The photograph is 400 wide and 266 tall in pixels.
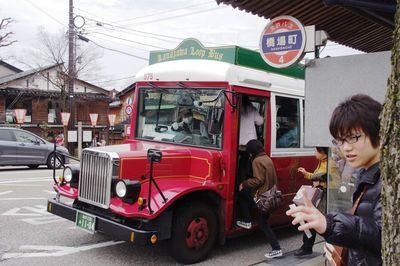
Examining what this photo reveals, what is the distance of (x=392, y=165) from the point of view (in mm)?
1359

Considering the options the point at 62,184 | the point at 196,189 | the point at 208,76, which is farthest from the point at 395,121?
the point at 62,184

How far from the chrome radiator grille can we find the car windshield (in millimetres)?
1041

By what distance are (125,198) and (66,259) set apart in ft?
3.88

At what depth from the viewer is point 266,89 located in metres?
5.82

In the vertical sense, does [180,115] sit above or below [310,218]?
above

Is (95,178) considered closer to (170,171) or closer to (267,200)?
(170,171)

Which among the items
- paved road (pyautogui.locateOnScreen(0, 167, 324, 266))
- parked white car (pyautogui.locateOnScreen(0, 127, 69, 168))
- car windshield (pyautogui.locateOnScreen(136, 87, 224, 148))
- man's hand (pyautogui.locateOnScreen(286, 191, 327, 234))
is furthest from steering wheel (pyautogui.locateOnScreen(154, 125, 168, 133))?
parked white car (pyautogui.locateOnScreen(0, 127, 69, 168))

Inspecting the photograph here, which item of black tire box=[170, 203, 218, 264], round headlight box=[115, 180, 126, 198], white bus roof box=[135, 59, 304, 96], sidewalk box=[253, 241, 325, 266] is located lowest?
sidewalk box=[253, 241, 325, 266]

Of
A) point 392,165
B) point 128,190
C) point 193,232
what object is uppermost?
point 392,165

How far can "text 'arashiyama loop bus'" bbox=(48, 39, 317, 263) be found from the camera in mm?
4816

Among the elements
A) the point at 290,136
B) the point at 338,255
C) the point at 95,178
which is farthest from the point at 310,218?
the point at 290,136

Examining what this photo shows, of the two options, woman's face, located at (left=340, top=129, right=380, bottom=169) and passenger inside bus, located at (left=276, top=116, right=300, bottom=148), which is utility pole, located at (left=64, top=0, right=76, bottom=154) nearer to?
passenger inside bus, located at (left=276, top=116, right=300, bottom=148)

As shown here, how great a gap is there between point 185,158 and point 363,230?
3.89 metres

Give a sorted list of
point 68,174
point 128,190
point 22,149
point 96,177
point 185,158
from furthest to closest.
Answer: point 22,149 → point 68,174 → point 185,158 → point 96,177 → point 128,190
